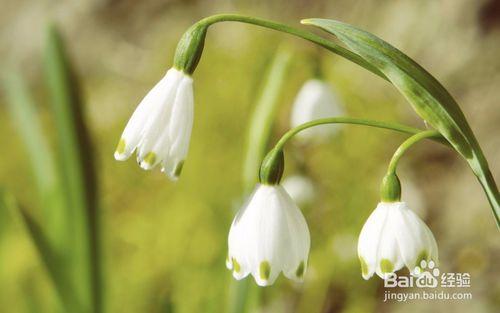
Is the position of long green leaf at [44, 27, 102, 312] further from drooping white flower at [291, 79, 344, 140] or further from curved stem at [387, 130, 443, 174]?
curved stem at [387, 130, 443, 174]

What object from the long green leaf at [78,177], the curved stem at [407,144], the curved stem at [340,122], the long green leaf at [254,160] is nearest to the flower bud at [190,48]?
the curved stem at [340,122]

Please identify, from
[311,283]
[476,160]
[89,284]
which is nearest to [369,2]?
[311,283]

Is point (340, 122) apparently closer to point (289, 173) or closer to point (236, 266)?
point (236, 266)

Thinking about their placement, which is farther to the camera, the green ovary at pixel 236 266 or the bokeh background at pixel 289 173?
the bokeh background at pixel 289 173

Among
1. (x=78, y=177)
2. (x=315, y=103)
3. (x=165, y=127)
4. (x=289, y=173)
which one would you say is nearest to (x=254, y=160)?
(x=315, y=103)

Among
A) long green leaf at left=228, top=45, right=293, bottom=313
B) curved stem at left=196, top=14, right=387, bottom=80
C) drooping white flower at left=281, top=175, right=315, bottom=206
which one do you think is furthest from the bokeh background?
curved stem at left=196, top=14, right=387, bottom=80

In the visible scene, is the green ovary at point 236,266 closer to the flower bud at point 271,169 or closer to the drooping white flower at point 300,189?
the flower bud at point 271,169

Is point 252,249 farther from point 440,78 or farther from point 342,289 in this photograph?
point 440,78
